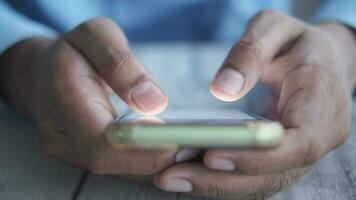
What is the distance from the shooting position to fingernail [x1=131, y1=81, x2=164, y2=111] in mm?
442

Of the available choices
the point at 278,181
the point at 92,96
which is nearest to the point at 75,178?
the point at 92,96

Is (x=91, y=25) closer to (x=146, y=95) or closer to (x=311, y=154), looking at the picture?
(x=146, y=95)

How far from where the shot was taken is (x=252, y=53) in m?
0.49

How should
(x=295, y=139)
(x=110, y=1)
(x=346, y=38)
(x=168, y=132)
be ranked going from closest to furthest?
(x=168, y=132), (x=295, y=139), (x=346, y=38), (x=110, y=1)

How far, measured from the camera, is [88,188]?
48 cm

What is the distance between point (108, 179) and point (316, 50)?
9.5 inches

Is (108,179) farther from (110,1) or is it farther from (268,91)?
(110,1)

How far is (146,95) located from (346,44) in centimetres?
32

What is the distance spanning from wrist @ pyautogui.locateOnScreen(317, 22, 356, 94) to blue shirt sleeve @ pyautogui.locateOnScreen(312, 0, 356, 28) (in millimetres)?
12

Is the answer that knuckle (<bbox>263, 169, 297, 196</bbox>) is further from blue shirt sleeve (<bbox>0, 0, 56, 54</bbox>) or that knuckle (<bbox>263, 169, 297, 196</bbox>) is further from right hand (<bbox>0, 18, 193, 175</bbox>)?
blue shirt sleeve (<bbox>0, 0, 56, 54</bbox>)

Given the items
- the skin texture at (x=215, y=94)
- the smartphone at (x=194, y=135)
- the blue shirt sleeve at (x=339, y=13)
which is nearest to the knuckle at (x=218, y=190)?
the skin texture at (x=215, y=94)

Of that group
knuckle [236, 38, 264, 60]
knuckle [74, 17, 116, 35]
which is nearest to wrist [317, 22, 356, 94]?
knuckle [236, 38, 264, 60]

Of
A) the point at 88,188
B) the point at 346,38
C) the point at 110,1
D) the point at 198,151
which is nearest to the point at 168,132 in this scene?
the point at 198,151

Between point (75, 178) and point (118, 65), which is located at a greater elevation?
point (118, 65)
